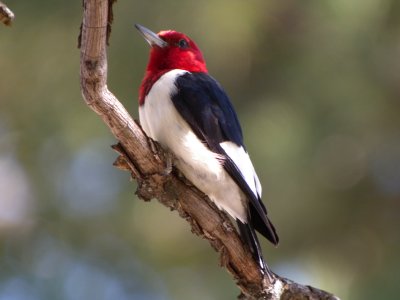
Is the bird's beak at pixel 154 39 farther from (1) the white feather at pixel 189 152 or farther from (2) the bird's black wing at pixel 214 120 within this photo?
(1) the white feather at pixel 189 152

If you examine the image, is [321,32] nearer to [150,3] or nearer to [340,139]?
[340,139]

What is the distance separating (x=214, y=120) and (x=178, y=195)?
430 millimetres

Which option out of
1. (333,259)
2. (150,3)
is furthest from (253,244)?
(150,3)

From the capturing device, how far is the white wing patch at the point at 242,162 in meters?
3.23

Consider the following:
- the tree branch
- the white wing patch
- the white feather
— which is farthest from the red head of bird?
the tree branch

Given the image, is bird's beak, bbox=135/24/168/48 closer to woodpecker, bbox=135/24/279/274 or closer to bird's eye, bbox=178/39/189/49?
bird's eye, bbox=178/39/189/49

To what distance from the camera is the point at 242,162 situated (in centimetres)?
329

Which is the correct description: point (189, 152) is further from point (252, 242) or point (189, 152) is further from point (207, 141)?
point (252, 242)

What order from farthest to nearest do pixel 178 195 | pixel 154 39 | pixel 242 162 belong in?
pixel 154 39
pixel 242 162
pixel 178 195

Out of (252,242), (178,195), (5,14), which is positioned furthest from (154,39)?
(5,14)

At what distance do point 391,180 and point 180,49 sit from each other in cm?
134

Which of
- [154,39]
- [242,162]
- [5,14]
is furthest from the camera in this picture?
[154,39]

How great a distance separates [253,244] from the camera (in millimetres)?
3053

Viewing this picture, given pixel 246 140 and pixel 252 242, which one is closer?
pixel 252 242
